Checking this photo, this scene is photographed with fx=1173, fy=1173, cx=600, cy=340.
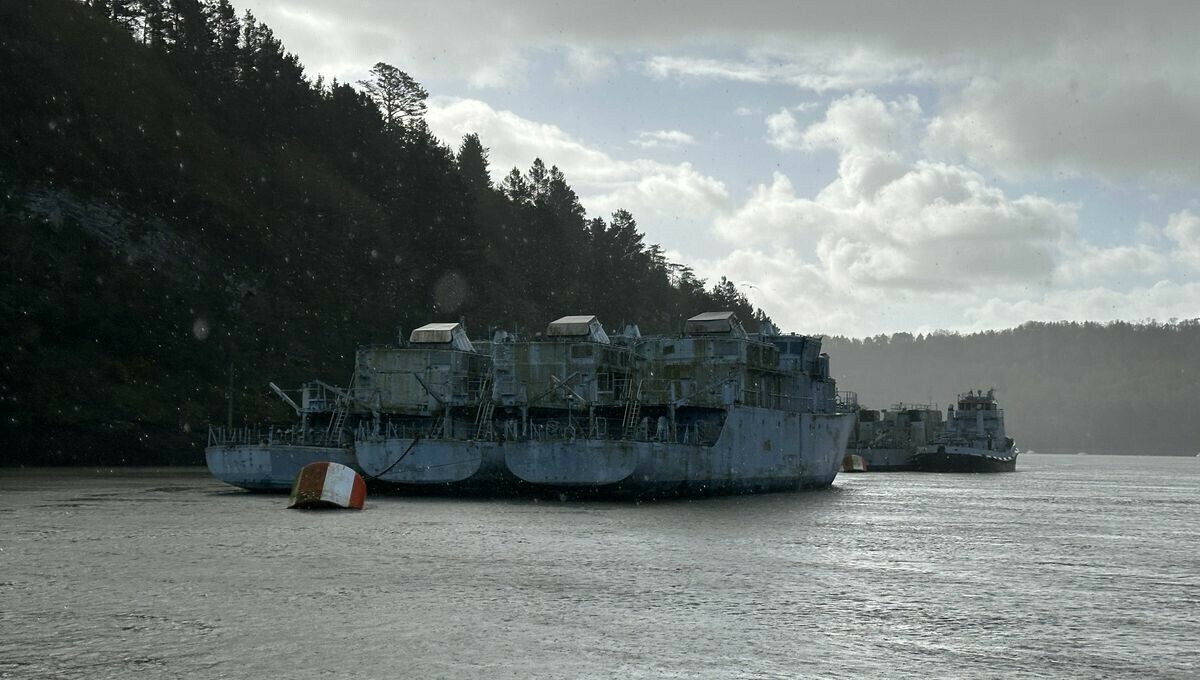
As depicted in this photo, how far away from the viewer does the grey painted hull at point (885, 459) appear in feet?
478

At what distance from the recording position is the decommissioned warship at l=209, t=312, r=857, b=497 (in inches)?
2454

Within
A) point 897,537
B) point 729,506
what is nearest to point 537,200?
point 729,506

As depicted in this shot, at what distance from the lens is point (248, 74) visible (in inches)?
5384

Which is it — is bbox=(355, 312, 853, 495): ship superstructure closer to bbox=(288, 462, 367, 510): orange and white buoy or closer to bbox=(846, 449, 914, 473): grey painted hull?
bbox=(288, 462, 367, 510): orange and white buoy

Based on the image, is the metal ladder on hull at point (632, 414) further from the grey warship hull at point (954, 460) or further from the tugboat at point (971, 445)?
the tugboat at point (971, 445)

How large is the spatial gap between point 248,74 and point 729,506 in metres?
98.2

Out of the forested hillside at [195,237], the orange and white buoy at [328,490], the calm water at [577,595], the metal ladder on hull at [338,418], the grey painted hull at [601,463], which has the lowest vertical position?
the calm water at [577,595]

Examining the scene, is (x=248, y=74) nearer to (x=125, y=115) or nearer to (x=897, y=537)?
(x=125, y=115)

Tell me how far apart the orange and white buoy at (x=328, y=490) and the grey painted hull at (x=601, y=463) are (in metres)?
8.67

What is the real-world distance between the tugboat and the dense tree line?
46.9 m

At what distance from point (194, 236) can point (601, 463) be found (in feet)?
218

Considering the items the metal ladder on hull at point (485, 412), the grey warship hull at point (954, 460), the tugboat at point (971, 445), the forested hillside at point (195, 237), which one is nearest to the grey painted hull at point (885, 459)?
the tugboat at point (971, 445)

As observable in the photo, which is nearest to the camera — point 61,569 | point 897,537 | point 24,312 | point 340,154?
point 61,569

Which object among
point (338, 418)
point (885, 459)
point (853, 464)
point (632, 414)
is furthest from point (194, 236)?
point (885, 459)
